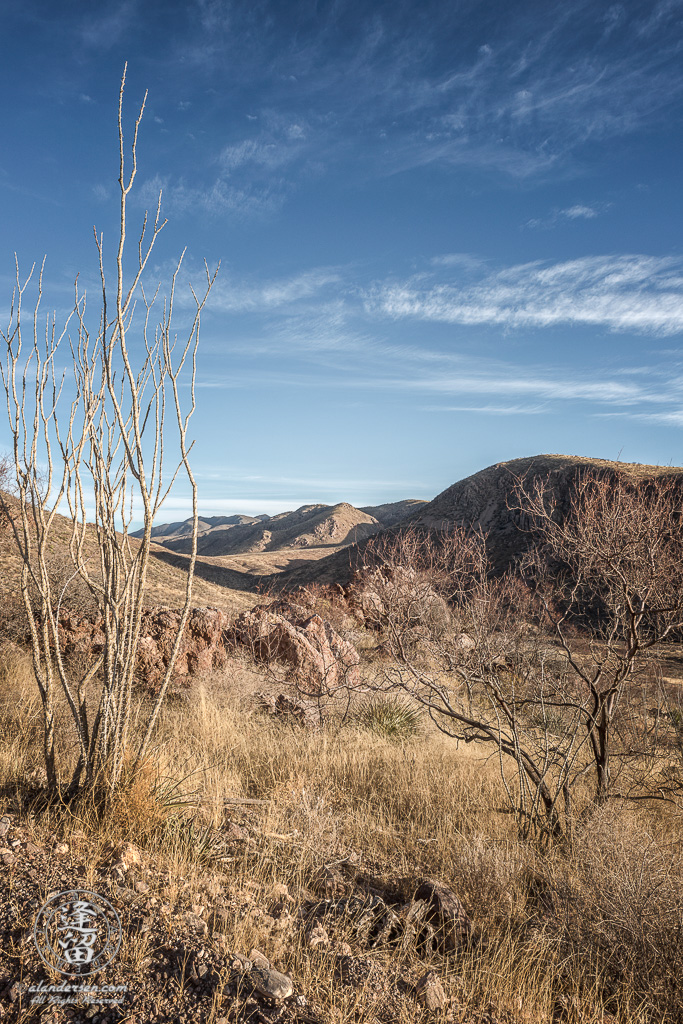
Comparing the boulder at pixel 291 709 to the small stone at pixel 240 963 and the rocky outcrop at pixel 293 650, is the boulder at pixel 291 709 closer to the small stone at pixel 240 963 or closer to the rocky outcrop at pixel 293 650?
the rocky outcrop at pixel 293 650

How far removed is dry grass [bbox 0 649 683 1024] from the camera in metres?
2.14

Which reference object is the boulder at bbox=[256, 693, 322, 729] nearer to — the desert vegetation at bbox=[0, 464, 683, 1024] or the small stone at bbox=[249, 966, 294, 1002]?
the desert vegetation at bbox=[0, 464, 683, 1024]

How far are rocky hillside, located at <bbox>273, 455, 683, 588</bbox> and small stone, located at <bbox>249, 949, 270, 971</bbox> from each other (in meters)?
22.9

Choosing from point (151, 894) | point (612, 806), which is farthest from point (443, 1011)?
point (612, 806)

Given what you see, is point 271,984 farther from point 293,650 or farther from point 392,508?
point 392,508

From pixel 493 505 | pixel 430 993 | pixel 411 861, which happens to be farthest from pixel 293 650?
pixel 493 505

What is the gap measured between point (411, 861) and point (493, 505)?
30663 mm

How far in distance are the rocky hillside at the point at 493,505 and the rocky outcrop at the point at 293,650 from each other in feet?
54.6

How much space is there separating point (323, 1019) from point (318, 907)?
77 centimetres

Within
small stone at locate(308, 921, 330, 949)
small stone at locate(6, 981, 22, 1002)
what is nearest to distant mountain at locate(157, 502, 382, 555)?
small stone at locate(308, 921, 330, 949)

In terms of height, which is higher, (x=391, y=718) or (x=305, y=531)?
(x=305, y=531)

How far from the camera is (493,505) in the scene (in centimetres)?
3238

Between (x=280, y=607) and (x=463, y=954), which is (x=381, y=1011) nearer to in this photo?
(x=463, y=954)

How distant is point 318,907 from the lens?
2.47 m
